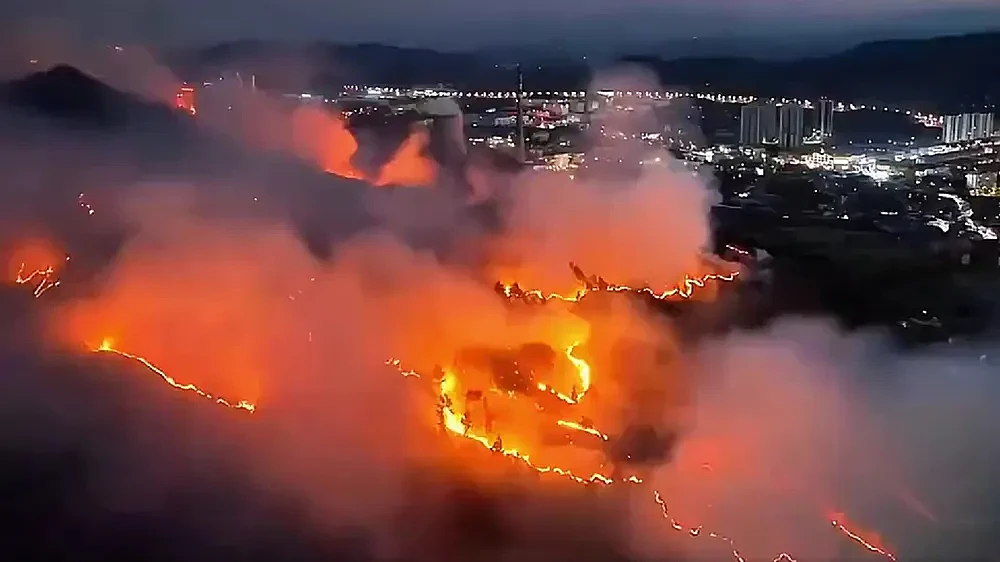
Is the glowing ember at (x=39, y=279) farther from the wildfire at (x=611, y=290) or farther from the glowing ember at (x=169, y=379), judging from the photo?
the wildfire at (x=611, y=290)

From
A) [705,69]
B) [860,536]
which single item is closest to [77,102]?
[705,69]

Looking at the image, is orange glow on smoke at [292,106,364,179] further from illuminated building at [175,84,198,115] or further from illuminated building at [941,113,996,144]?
illuminated building at [941,113,996,144]

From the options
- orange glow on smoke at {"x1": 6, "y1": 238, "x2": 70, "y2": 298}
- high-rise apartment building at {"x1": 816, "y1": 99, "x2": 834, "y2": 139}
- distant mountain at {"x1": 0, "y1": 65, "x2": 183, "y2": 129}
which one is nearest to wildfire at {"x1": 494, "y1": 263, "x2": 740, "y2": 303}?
high-rise apartment building at {"x1": 816, "y1": 99, "x2": 834, "y2": 139}

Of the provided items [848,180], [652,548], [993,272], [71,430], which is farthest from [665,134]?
[71,430]

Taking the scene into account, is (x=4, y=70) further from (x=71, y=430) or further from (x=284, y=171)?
(x=71, y=430)

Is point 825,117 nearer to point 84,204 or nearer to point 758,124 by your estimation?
point 758,124

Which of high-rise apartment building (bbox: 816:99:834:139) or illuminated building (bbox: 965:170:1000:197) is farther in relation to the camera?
high-rise apartment building (bbox: 816:99:834:139)
